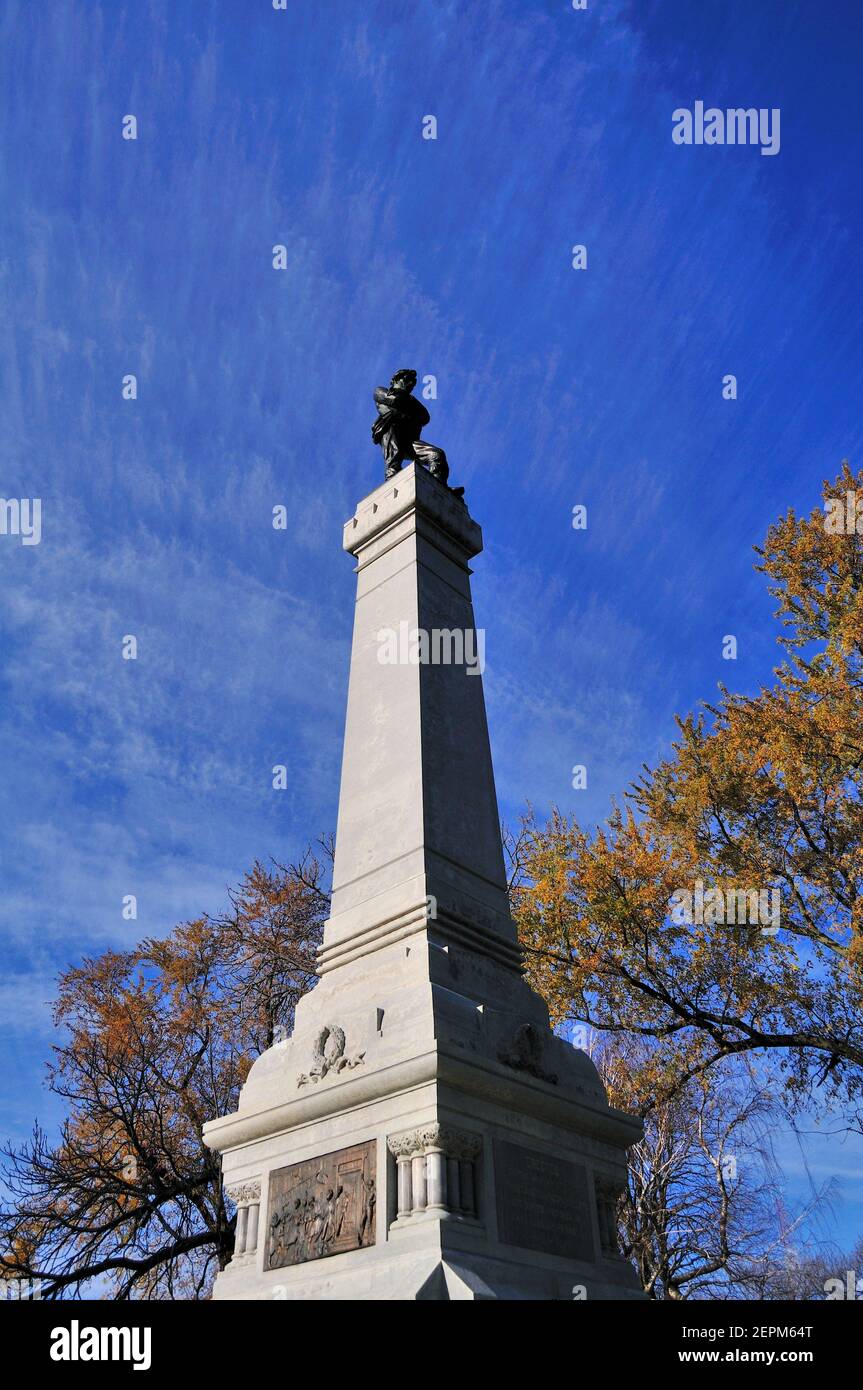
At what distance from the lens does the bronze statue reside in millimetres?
13391

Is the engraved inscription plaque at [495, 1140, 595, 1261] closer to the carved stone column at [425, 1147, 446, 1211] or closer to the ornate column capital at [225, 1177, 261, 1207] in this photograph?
the carved stone column at [425, 1147, 446, 1211]

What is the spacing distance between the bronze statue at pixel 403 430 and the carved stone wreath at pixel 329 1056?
7166 mm

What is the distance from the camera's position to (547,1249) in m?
7.90

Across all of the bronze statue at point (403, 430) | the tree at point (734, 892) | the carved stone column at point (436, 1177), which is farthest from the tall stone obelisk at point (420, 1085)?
the tree at point (734, 892)

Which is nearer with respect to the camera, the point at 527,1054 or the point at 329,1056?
the point at 329,1056

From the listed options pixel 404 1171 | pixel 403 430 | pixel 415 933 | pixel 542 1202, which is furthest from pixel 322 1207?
pixel 403 430

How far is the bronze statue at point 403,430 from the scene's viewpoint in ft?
43.9

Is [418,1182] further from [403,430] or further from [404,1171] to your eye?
[403,430]

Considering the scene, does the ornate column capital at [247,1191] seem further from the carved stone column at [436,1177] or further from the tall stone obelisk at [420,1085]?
the carved stone column at [436,1177]

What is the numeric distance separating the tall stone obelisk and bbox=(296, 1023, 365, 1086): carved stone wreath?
17 millimetres

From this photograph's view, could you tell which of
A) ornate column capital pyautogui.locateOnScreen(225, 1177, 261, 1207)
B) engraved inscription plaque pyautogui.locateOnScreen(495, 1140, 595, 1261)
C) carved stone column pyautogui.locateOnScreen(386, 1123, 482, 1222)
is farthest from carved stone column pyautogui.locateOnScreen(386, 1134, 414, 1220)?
ornate column capital pyautogui.locateOnScreen(225, 1177, 261, 1207)

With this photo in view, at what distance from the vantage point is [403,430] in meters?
13.7

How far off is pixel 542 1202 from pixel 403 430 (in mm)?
9391
